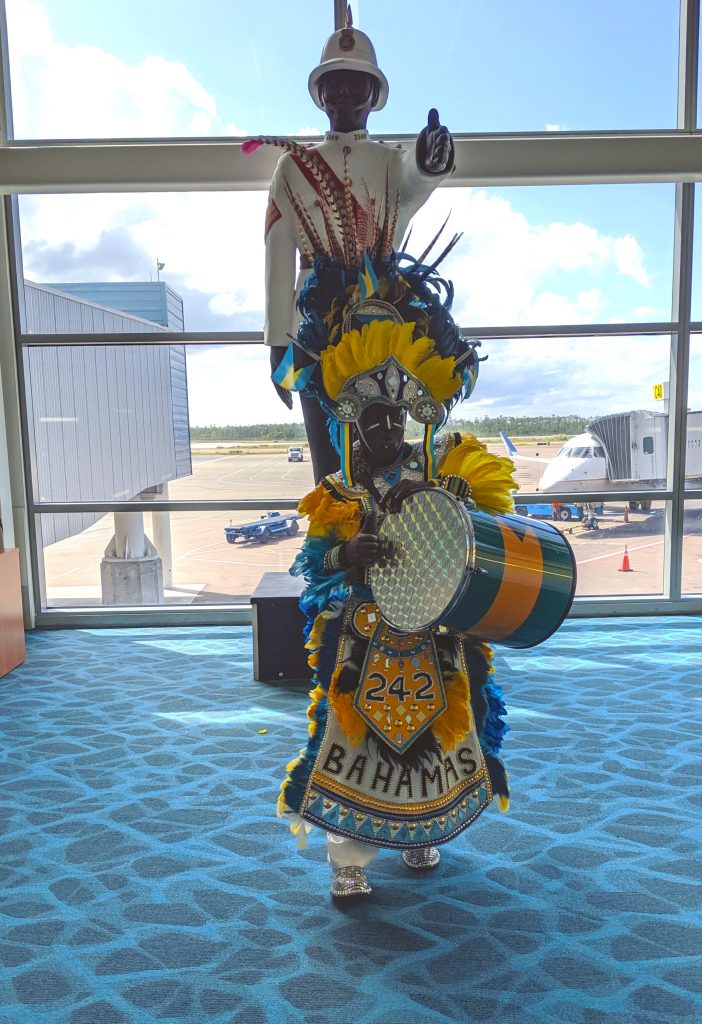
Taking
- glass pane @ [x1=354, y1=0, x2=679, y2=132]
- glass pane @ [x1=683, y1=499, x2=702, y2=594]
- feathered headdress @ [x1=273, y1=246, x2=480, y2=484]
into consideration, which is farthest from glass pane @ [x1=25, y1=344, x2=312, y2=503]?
feathered headdress @ [x1=273, y1=246, x2=480, y2=484]

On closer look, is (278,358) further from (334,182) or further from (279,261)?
(334,182)

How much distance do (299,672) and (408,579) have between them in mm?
2024

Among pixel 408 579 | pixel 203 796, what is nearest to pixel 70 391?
pixel 203 796

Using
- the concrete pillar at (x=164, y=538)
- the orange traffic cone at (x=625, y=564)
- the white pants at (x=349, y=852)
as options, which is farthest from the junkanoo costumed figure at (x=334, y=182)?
the orange traffic cone at (x=625, y=564)

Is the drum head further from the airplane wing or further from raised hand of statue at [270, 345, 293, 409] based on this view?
the airplane wing

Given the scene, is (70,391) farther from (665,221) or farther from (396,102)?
(665,221)

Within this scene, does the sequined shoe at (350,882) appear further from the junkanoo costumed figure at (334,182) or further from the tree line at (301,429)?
the tree line at (301,429)

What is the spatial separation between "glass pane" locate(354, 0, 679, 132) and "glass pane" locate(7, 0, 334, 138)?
0.48m

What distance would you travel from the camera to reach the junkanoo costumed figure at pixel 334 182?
7.93 ft

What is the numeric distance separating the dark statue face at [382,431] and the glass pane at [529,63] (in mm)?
3187

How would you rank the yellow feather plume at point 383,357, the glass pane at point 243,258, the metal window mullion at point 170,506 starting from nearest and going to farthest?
the yellow feather plume at point 383,357, the glass pane at point 243,258, the metal window mullion at point 170,506

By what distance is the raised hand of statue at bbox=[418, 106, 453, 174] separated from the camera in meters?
2.25

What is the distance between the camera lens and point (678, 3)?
14.1 feet

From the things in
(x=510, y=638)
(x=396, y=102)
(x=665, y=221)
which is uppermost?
(x=396, y=102)
